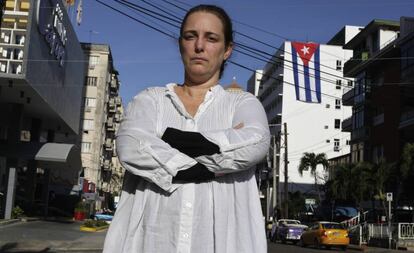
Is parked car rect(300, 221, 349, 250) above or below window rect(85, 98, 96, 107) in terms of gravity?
below

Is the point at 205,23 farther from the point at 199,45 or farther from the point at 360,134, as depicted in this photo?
the point at 360,134

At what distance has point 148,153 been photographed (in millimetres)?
2484

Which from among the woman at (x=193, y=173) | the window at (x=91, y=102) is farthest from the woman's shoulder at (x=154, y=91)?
the window at (x=91, y=102)

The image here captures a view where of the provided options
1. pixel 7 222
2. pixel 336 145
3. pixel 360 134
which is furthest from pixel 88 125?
pixel 7 222

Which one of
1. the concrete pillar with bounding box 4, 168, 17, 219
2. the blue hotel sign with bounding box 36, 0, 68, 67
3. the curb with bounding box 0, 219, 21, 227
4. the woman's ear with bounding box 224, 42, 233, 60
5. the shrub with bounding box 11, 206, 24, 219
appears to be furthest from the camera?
the shrub with bounding box 11, 206, 24, 219

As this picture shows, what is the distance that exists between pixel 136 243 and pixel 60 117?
3734 cm

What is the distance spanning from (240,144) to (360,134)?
1918 inches

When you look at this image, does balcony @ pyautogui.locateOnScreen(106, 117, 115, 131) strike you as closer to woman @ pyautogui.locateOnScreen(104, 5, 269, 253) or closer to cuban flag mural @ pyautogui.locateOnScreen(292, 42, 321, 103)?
cuban flag mural @ pyautogui.locateOnScreen(292, 42, 321, 103)

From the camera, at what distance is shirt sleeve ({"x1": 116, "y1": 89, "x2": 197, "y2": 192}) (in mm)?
2449

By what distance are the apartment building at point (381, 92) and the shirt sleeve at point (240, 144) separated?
37.5m

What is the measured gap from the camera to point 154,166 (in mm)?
2459

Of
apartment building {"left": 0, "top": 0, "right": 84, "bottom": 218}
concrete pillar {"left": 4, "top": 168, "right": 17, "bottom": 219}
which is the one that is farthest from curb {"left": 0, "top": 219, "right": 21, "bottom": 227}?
apartment building {"left": 0, "top": 0, "right": 84, "bottom": 218}

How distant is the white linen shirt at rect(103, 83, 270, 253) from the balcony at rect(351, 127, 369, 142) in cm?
4755

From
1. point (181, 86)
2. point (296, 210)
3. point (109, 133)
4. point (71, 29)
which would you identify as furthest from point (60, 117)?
point (109, 133)
